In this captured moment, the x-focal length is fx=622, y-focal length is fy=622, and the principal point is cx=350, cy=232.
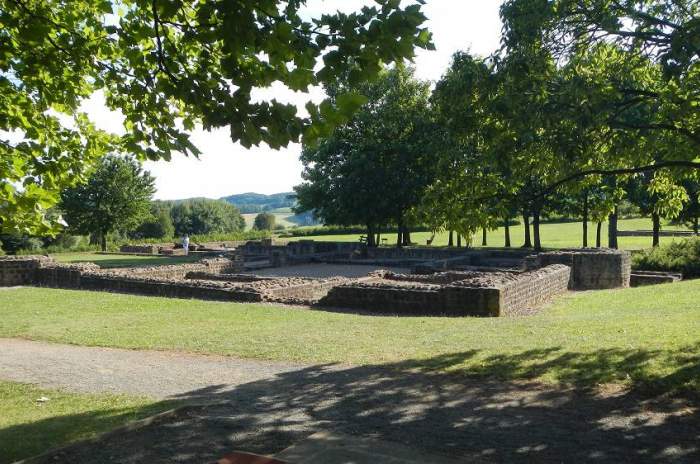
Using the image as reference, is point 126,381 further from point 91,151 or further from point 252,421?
point 91,151

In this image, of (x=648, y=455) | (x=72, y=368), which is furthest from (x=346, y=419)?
(x=72, y=368)

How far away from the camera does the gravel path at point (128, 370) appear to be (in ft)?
25.4

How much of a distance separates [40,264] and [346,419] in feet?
67.5

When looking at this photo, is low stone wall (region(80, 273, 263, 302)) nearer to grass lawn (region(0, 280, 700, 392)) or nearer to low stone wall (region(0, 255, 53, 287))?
grass lawn (region(0, 280, 700, 392))

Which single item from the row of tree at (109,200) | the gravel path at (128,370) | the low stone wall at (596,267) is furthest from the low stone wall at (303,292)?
the row of tree at (109,200)

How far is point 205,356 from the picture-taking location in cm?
959

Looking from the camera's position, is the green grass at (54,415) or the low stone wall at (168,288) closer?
the green grass at (54,415)

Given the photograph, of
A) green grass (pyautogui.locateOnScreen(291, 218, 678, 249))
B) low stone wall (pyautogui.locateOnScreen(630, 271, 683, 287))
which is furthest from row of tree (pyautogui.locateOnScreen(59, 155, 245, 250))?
low stone wall (pyautogui.locateOnScreen(630, 271, 683, 287))

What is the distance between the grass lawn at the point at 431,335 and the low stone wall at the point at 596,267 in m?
3.98

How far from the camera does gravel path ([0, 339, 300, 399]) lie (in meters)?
7.75

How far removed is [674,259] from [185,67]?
22535 millimetres

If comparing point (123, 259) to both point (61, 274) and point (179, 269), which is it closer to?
point (179, 269)

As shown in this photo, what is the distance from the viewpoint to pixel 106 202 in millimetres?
50906

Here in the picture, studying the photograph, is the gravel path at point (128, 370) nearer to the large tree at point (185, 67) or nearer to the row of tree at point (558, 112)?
the large tree at point (185, 67)
